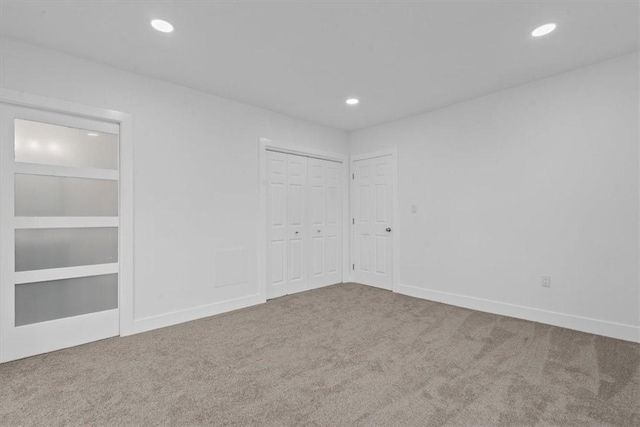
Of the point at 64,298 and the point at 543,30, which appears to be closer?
the point at 543,30

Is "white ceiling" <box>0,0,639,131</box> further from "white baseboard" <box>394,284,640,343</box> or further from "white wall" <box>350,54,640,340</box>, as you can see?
"white baseboard" <box>394,284,640,343</box>

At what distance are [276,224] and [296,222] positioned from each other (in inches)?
13.9

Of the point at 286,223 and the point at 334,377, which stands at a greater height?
the point at 286,223

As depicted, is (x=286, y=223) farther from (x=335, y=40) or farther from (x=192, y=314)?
(x=335, y=40)

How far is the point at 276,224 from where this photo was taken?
4.35 m

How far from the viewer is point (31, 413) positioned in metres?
1.80

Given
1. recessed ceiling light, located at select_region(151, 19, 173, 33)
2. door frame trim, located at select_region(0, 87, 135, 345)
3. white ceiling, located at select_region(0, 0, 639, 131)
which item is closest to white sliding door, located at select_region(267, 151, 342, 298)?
white ceiling, located at select_region(0, 0, 639, 131)

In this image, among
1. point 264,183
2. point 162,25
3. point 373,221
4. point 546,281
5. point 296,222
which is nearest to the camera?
point 162,25

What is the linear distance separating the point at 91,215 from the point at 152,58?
1.55m

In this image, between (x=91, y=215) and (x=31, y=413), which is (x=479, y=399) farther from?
(x=91, y=215)

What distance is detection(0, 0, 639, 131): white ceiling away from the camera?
2.17 m

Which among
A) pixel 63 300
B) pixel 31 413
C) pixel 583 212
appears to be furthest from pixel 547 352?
pixel 63 300

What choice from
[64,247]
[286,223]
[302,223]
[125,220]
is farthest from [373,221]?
[64,247]

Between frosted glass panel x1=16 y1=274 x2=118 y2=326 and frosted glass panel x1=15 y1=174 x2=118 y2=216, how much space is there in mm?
611
